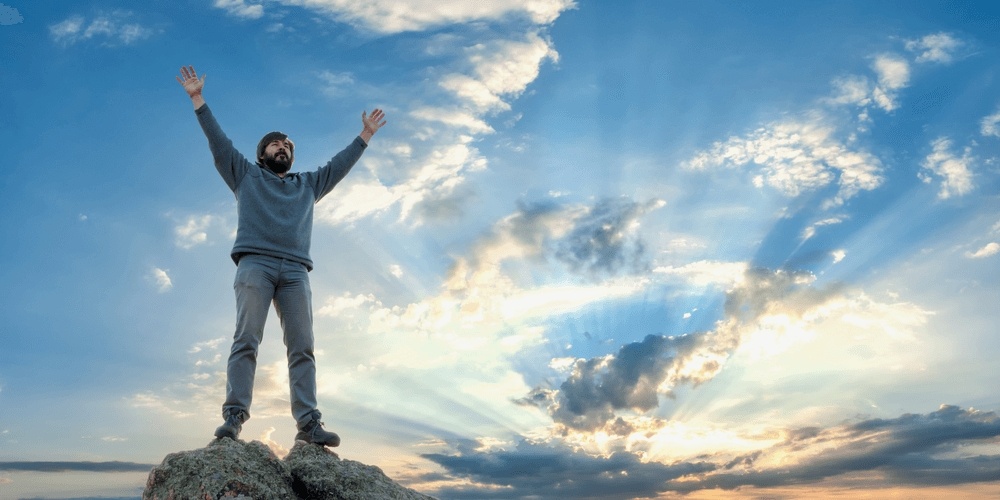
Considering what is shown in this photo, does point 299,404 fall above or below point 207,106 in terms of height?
below

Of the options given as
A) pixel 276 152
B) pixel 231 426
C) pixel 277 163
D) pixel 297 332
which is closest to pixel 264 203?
pixel 277 163

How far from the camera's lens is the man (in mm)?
8695

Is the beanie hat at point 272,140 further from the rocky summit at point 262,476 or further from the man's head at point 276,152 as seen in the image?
the rocky summit at point 262,476

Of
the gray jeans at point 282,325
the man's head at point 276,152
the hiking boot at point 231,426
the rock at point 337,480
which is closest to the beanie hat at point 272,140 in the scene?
the man's head at point 276,152

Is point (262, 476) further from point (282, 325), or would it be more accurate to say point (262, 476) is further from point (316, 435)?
point (282, 325)

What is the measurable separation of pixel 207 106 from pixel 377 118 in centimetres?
236

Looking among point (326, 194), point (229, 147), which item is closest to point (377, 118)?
point (326, 194)

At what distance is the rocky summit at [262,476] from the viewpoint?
6.96 m

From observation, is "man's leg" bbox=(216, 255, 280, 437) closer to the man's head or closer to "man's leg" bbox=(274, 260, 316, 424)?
"man's leg" bbox=(274, 260, 316, 424)

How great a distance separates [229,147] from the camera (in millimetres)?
9523

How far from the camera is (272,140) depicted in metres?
9.91

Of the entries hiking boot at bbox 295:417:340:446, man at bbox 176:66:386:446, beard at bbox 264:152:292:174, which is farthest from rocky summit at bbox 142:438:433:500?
beard at bbox 264:152:292:174

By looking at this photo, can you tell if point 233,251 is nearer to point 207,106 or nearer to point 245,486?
point 207,106

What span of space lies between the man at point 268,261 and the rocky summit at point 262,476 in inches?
25.5
